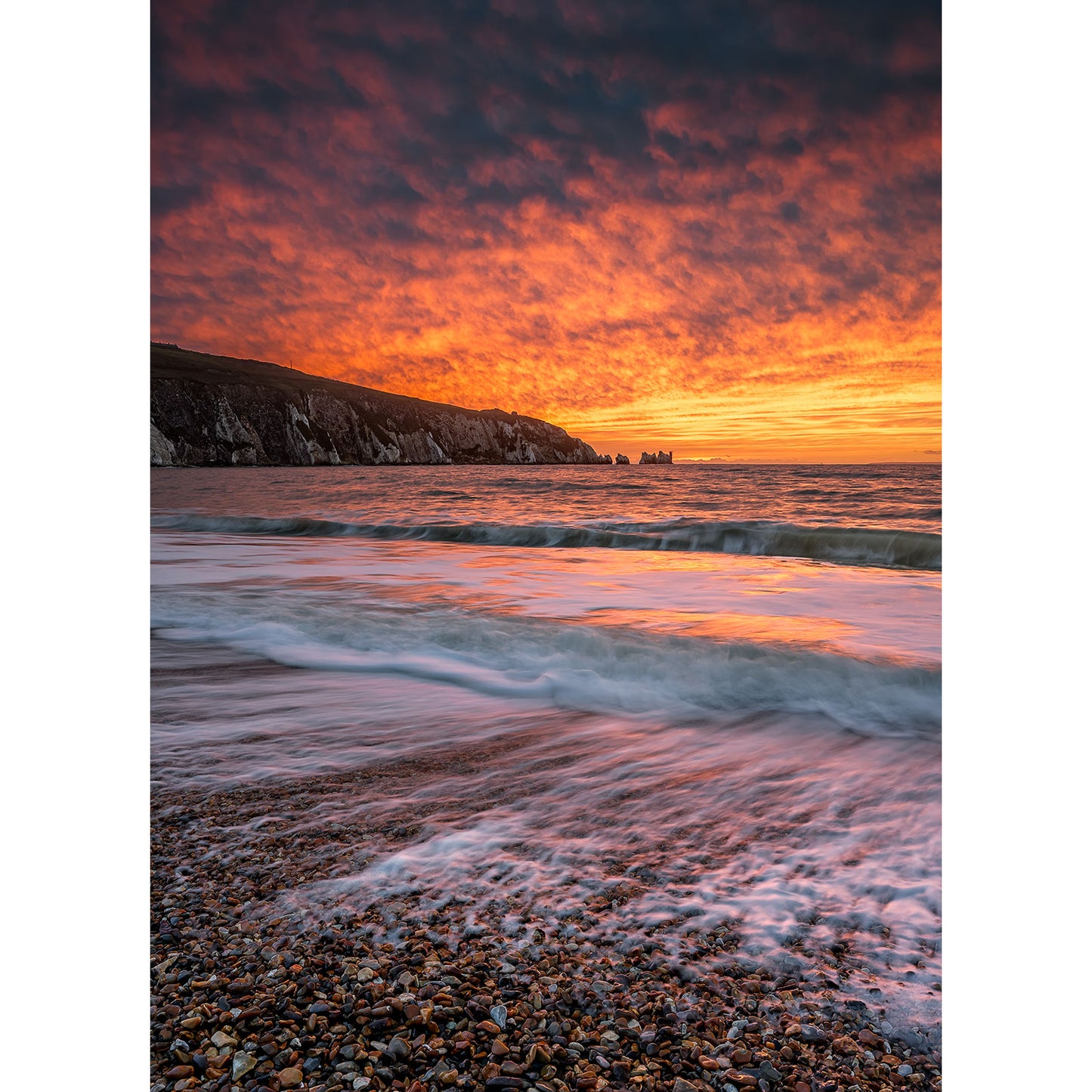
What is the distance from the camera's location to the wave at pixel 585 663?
8.99ft

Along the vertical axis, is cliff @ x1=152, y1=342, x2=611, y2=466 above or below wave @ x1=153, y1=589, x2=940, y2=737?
above

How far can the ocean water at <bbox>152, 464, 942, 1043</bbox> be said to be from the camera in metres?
1.31

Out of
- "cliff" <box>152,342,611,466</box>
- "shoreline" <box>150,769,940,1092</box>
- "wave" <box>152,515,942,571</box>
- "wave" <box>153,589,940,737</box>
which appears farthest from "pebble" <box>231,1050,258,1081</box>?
"cliff" <box>152,342,611,466</box>

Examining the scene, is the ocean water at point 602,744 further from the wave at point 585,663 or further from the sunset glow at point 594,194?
the sunset glow at point 594,194

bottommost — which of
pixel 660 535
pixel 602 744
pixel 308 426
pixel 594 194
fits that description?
pixel 602 744

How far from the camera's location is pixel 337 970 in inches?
43.4

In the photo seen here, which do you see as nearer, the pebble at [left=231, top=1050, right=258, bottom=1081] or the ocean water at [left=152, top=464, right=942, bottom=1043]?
the pebble at [left=231, top=1050, right=258, bottom=1081]

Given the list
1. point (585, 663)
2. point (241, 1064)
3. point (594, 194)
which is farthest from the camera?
point (594, 194)

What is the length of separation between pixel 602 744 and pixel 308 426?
48832 mm

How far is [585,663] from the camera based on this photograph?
11.0 ft

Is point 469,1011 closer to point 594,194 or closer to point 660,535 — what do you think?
point 594,194

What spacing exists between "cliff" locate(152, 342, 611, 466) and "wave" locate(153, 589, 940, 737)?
99.0 feet

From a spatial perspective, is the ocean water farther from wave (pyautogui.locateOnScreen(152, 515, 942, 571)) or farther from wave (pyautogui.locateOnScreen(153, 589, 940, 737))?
wave (pyautogui.locateOnScreen(152, 515, 942, 571))

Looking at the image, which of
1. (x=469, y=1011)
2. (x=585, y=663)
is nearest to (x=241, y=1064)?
(x=469, y=1011)
